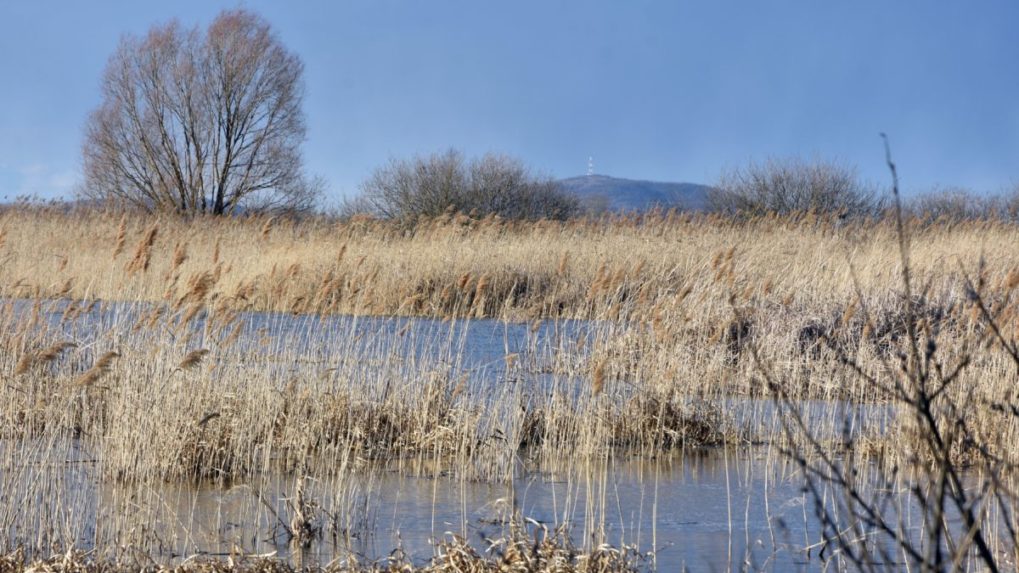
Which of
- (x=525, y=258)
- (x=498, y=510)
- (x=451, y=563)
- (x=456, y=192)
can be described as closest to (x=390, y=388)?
(x=498, y=510)

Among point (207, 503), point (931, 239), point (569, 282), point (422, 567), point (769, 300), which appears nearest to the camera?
point (422, 567)

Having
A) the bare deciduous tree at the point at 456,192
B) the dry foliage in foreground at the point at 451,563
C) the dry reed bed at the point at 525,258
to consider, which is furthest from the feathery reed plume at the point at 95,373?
the bare deciduous tree at the point at 456,192

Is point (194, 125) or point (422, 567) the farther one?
point (194, 125)

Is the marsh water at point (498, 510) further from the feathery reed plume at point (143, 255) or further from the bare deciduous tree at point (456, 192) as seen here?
the bare deciduous tree at point (456, 192)

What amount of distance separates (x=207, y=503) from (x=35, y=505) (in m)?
0.97

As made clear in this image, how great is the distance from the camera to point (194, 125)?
29.2 meters

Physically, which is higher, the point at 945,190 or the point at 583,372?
the point at 945,190

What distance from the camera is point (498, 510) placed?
4.65m

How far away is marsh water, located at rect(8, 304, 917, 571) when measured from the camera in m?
4.25

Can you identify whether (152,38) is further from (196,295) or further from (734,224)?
(196,295)

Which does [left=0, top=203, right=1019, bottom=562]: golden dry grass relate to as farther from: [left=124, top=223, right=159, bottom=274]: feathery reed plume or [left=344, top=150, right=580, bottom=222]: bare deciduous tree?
[left=344, top=150, right=580, bottom=222]: bare deciduous tree

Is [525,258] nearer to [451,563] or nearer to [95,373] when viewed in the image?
[95,373]

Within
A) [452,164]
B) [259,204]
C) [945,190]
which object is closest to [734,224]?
[452,164]

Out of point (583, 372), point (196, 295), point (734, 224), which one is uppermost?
point (734, 224)
